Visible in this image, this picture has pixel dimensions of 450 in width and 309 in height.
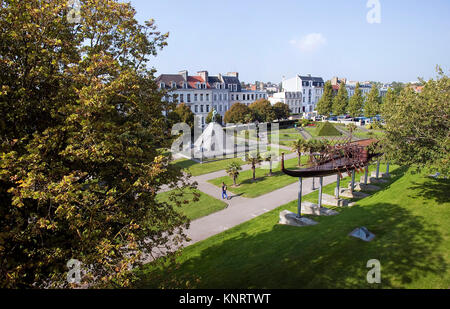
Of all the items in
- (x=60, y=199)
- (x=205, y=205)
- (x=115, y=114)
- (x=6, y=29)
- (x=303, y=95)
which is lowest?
(x=205, y=205)

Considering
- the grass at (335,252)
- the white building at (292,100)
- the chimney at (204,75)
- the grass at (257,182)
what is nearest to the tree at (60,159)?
the grass at (335,252)

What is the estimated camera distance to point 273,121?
82.5 meters

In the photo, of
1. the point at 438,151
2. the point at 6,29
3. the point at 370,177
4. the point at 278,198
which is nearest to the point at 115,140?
the point at 6,29

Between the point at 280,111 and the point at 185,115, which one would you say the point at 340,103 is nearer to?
the point at 280,111

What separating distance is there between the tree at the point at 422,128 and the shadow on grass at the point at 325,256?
12.6 ft

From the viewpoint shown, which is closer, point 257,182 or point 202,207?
point 202,207

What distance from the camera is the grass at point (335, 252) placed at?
12.6m

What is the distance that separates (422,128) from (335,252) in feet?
31.8

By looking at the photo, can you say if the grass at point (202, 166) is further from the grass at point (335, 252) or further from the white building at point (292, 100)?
the white building at point (292, 100)

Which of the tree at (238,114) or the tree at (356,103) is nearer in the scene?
the tree at (238,114)

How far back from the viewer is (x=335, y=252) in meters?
14.8

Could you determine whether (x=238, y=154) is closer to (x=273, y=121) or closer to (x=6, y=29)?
(x=273, y=121)

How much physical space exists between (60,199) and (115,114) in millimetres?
4064

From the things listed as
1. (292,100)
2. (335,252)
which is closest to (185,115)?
(335,252)
